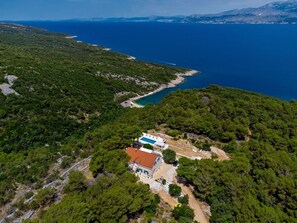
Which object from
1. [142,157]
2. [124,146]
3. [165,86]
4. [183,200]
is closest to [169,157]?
[142,157]

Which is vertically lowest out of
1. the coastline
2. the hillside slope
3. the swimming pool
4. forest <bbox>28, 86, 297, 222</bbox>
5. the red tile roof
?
the coastline

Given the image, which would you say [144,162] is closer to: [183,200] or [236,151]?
[183,200]

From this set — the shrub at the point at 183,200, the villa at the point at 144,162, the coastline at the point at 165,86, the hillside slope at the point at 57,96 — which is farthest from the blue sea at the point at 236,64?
the shrub at the point at 183,200

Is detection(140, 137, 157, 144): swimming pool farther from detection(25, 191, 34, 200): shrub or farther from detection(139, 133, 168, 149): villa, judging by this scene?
detection(25, 191, 34, 200): shrub

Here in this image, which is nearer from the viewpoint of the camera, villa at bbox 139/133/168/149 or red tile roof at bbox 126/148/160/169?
red tile roof at bbox 126/148/160/169

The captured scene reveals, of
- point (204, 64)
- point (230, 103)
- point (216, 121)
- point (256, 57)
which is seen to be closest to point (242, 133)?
point (216, 121)

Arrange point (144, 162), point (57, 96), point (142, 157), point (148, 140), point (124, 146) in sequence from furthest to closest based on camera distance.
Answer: point (57, 96) < point (148, 140) < point (124, 146) < point (142, 157) < point (144, 162)

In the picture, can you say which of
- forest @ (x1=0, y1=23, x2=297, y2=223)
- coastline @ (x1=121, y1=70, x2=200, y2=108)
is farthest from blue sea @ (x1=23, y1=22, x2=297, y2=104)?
forest @ (x1=0, y1=23, x2=297, y2=223)
